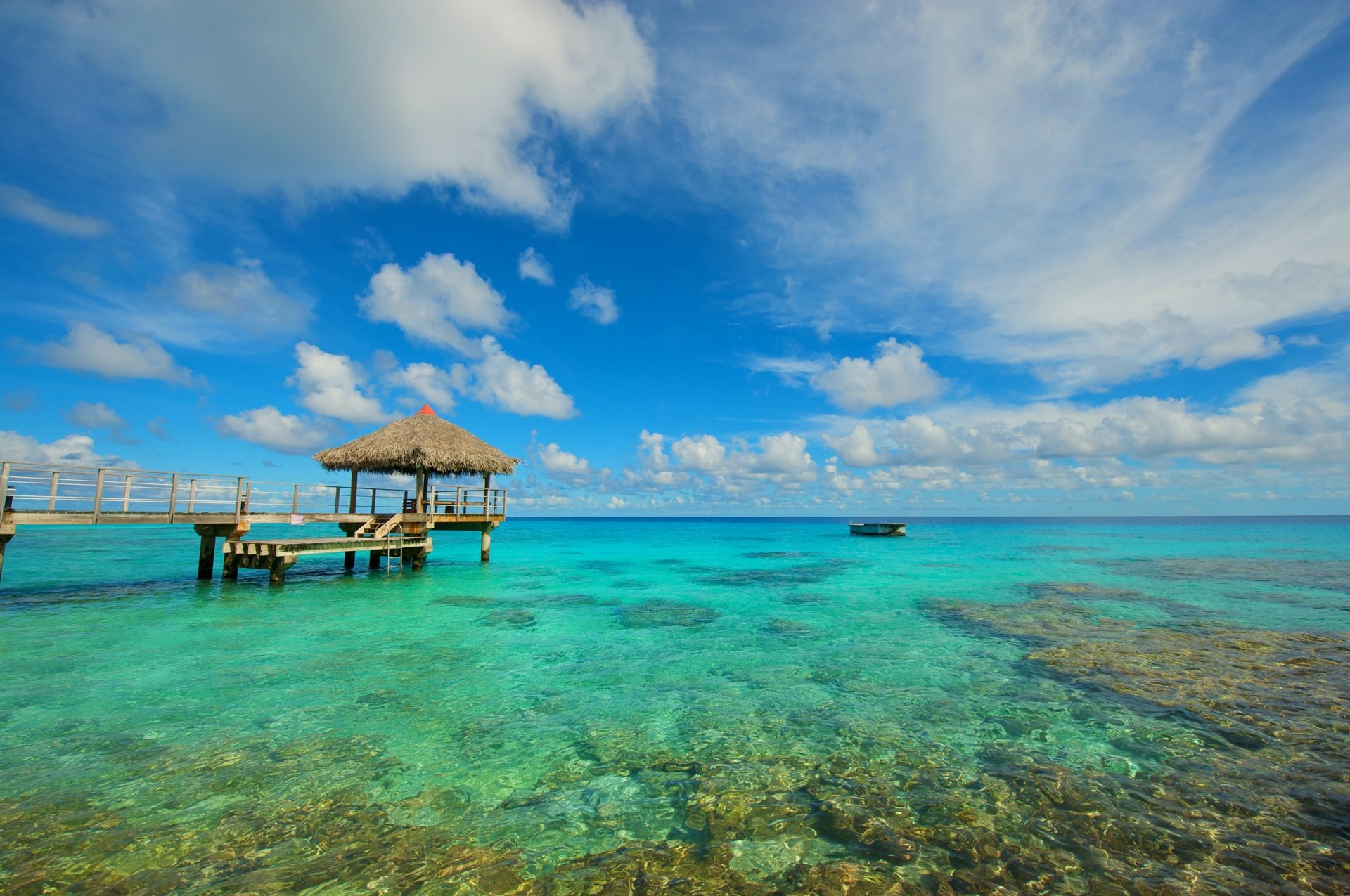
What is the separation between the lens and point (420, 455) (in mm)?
21656

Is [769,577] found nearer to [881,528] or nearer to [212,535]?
[212,535]

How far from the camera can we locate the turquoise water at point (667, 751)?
402 centimetres

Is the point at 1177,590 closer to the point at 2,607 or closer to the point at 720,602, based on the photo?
the point at 720,602

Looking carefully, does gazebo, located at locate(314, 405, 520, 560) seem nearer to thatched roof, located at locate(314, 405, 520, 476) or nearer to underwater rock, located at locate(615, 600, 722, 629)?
thatched roof, located at locate(314, 405, 520, 476)

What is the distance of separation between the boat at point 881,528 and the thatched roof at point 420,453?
40155 mm

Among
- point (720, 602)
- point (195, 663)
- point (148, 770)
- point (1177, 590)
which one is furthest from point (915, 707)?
point (1177, 590)

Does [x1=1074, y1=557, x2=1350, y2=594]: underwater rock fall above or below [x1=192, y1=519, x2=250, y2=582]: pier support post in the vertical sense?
below

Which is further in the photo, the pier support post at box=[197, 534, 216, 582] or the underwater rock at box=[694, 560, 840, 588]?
the underwater rock at box=[694, 560, 840, 588]

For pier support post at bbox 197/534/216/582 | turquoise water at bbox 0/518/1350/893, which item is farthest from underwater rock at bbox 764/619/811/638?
pier support post at bbox 197/534/216/582

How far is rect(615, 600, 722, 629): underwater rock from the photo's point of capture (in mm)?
13508

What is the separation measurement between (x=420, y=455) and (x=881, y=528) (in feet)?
147

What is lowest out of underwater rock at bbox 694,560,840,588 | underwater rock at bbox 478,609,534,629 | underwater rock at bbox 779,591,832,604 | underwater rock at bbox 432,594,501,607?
underwater rock at bbox 694,560,840,588

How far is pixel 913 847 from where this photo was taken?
13.7ft

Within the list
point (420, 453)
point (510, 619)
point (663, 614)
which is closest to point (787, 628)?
point (663, 614)
